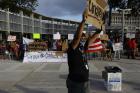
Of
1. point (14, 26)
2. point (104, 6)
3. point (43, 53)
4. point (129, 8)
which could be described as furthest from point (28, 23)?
point (104, 6)

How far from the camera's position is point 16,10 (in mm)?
36625

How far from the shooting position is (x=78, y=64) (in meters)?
7.93

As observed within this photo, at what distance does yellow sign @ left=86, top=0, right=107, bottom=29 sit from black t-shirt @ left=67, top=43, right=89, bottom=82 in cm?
57

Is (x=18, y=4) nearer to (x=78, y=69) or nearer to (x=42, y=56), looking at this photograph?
(x=42, y=56)

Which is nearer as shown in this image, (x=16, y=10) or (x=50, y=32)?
(x=16, y=10)

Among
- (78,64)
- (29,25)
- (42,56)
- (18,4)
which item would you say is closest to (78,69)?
(78,64)

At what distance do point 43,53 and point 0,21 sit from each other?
69463 mm

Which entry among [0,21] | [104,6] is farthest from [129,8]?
[0,21]

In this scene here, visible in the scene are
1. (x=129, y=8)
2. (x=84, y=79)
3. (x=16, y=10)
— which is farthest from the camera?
(x=129, y=8)

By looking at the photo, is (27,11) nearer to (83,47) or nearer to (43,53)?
(43,53)

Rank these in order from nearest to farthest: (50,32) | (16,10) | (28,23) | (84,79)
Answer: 1. (84,79)
2. (16,10)
3. (28,23)
4. (50,32)

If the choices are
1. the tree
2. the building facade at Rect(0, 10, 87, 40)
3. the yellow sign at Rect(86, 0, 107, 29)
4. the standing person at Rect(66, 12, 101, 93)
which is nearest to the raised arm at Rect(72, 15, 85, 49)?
→ the standing person at Rect(66, 12, 101, 93)

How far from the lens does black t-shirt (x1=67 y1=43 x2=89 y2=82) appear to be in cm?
787

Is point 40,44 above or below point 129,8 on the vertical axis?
below
